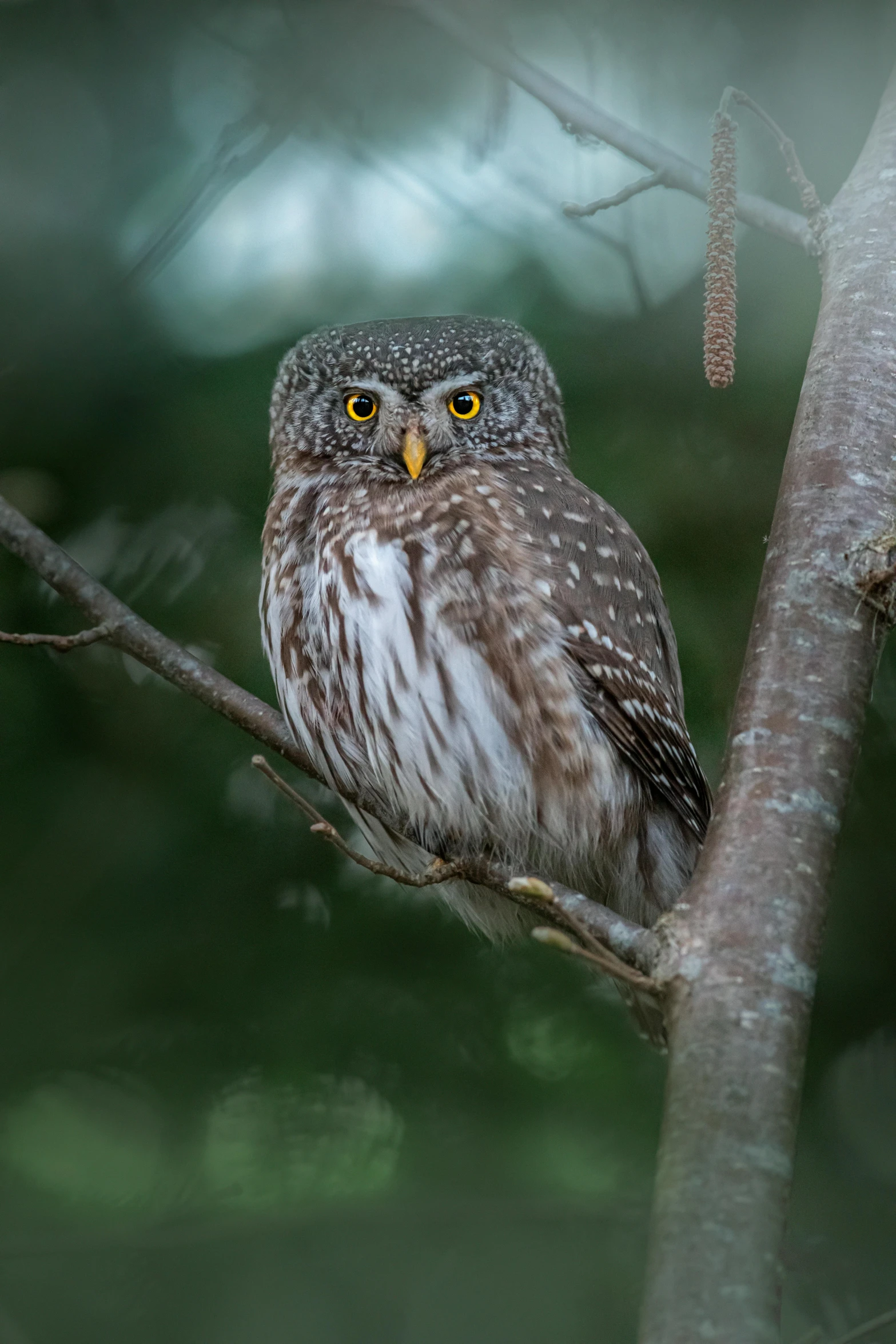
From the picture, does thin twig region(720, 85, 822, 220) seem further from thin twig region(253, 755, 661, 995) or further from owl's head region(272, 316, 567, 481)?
thin twig region(253, 755, 661, 995)

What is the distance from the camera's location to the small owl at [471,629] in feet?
4.88

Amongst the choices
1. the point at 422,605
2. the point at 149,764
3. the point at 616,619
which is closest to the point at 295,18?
the point at 422,605

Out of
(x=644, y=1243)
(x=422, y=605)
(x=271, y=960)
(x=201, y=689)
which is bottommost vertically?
(x=644, y=1243)

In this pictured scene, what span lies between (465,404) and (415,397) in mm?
95

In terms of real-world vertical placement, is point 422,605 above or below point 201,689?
above

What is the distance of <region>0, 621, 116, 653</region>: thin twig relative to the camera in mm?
1396

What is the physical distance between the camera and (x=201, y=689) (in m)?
Result: 1.47

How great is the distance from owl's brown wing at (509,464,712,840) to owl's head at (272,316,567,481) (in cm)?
9

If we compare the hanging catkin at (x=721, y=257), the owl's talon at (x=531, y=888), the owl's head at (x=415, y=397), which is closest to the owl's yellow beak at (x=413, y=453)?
the owl's head at (x=415, y=397)

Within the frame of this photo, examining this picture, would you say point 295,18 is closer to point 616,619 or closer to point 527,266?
point 527,266

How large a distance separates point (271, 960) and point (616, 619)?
0.67m

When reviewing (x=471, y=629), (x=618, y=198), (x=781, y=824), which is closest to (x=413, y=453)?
(x=471, y=629)

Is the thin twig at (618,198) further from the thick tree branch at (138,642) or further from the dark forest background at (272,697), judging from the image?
the thick tree branch at (138,642)

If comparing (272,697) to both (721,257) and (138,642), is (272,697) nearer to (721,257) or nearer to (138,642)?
(138,642)
